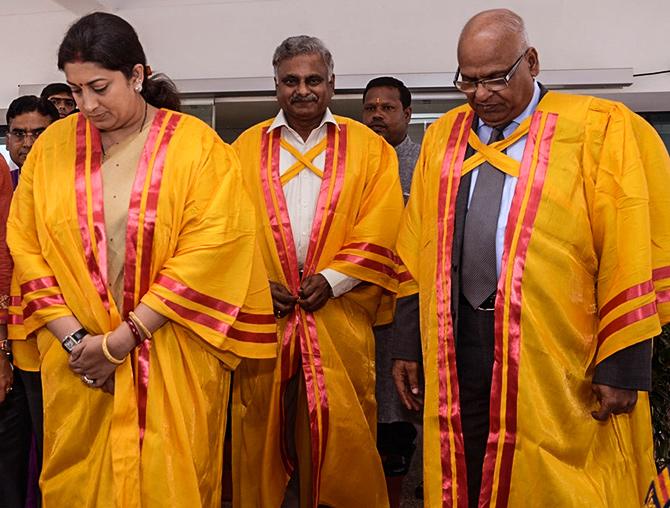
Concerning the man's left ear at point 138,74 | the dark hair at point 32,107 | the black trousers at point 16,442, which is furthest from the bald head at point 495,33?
the dark hair at point 32,107

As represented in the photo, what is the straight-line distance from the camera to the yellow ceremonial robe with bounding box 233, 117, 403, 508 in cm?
264

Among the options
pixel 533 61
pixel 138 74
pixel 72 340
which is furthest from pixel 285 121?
pixel 72 340

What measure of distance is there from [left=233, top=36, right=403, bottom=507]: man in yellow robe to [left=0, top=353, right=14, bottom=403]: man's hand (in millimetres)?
736

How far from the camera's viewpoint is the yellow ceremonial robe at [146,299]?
1.99 meters

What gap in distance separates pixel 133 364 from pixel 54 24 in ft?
14.8

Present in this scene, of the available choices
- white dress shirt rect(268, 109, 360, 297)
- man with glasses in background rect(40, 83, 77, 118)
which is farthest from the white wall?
white dress shirt rect(268, 109, 360, 297)

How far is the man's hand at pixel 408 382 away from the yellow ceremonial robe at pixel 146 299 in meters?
0.45

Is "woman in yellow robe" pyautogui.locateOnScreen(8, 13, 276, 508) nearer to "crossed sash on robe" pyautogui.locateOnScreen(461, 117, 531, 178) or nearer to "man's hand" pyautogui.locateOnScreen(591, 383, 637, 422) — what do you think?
"crossed sash on robe" pyautogui.locateOnScreen(461, 117, 531, 178)

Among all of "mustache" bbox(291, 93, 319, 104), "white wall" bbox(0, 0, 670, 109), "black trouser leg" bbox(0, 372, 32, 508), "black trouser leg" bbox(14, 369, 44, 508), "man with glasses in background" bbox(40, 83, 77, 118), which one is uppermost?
"white wall" bbox(0, 0, 670, 109)

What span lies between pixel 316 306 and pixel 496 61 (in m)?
1.04

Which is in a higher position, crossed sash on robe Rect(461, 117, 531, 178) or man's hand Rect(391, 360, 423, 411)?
crossed sash on robe Rect(461, 117, 531, 178)

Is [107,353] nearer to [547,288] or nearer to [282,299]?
[282,299]

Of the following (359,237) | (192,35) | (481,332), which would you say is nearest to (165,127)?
(359,237)

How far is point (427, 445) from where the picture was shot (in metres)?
2.09
